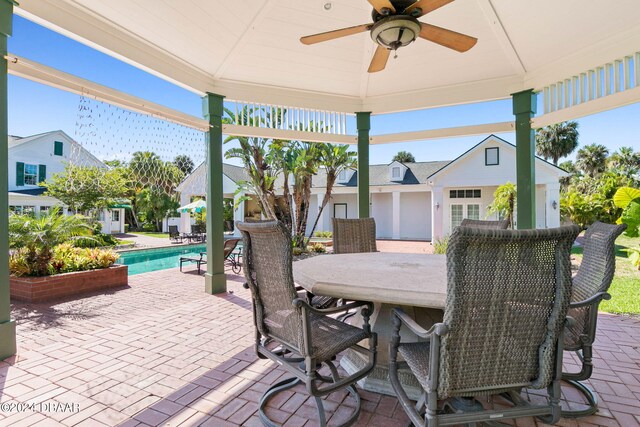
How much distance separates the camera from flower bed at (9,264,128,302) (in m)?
5.59

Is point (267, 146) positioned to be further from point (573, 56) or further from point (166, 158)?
point (573, 56)

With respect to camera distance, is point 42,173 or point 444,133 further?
point 42,173

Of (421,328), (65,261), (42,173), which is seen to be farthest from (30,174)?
(421,328)

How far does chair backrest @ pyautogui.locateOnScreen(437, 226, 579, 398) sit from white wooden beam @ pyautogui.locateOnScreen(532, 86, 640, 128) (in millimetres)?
3860

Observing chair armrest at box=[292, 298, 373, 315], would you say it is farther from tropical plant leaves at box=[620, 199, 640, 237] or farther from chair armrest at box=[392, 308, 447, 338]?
tropical plant leaves at box=[620, 199, 640, 237]

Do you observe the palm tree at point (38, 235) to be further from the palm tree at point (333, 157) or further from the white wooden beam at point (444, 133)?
the palm tree at point (333, 157)

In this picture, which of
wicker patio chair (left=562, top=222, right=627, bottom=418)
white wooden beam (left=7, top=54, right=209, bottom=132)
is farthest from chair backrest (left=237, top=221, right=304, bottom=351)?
white wooden beam (left=7, top=54, right=209, bottom=132)

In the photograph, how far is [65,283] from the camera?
597 centimetres

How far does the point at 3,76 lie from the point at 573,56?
6.71m

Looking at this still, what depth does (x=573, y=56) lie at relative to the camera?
4.59 m

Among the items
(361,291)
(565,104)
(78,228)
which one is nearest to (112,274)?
(78,228)

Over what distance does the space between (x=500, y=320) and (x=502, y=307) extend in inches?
2.6

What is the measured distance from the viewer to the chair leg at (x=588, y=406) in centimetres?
231

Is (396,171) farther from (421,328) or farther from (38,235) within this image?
(421,328)
